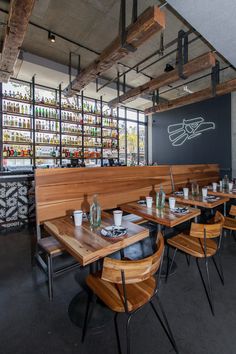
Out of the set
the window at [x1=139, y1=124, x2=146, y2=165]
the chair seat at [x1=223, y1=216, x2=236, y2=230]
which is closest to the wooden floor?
the chair seat at [x1=223, y1=216, x2=236, y2=230]

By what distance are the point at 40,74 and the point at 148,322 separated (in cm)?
578

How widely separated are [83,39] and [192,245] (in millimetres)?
4473

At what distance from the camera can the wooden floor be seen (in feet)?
4.99

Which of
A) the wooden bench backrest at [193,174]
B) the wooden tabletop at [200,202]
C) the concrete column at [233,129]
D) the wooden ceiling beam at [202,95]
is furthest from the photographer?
the concrete column at [233,129]

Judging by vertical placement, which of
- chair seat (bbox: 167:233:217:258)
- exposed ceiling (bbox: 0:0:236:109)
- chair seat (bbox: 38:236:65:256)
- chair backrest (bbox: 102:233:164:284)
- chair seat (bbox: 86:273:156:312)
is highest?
exposed ceiling (bbox: 0:0:236:109)

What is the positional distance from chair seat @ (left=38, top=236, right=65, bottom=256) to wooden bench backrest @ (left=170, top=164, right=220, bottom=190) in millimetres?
2819

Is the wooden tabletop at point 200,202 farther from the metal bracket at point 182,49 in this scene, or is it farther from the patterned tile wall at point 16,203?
the patterned tile wall at point 16,203

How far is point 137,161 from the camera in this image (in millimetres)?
8648

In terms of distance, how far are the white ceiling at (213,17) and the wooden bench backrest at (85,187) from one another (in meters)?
2.28

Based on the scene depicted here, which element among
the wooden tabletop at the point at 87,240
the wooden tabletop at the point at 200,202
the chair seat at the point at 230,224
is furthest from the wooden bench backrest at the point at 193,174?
the wooden tabletop at the point at 87,240

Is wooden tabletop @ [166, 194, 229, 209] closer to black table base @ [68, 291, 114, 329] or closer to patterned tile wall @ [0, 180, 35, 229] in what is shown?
black table base @ [68, 291, 114, 329]

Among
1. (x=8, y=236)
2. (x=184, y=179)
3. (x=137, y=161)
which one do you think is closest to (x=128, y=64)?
(x=184, y=179)

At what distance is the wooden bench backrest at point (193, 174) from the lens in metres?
4.28

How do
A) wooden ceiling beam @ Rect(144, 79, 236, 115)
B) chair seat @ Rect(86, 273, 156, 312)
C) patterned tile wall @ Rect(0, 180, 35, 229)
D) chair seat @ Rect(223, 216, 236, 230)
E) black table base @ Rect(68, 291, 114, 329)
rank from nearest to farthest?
1. chair seat @ Rect(86, 273, 156, 312)
2. black table base @ Rect(68, 291, 114, 329)
3. chair seat @ Rect(223, 216, 236, 230)
4. patterned tile wall @ Rect(0, 180, 35, 229)
5. wooden ceiling beam @ Rect(144, 79, 236, 115)
